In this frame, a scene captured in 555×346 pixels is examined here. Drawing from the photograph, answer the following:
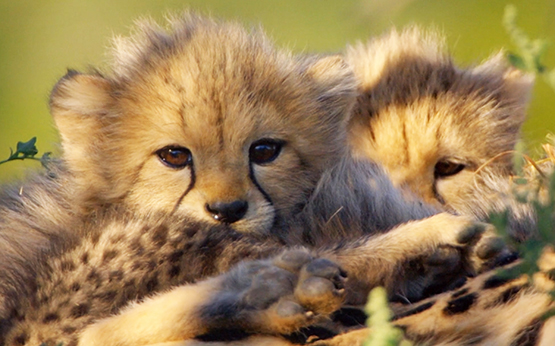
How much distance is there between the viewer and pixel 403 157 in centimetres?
314

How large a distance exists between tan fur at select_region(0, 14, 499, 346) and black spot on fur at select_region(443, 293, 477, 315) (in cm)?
12

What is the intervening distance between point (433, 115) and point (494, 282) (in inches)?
61.2

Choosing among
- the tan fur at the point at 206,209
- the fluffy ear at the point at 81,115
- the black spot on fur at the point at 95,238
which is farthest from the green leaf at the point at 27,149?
the black spot on fur at the point at 95,238

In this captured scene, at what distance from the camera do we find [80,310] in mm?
1917

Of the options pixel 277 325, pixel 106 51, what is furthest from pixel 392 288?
pixel 106 51

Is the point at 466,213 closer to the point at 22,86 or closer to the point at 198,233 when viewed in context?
the point at 198,233

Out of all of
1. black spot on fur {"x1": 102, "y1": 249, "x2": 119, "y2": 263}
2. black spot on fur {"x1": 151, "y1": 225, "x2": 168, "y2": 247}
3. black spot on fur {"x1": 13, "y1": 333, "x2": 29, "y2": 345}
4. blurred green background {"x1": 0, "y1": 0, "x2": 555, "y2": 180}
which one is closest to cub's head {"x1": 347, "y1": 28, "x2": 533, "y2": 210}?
black spot on fur {"x1": 151, "y1": 225, "x2": 168, "y2": 247}

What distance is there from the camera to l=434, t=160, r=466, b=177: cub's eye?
124 inches

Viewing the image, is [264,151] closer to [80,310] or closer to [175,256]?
[175,256]

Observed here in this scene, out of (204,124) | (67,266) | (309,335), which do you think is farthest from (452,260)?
(204,124)

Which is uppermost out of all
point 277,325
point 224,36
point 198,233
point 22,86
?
point 22,86

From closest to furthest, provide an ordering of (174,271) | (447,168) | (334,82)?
(174,271) → (334,82) → (447,168)

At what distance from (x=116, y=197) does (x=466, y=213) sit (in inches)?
41.4

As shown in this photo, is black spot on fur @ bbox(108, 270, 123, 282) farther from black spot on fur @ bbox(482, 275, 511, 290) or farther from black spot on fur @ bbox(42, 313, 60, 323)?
black spot on fur @ bbox(482, 275, 511, 290)
